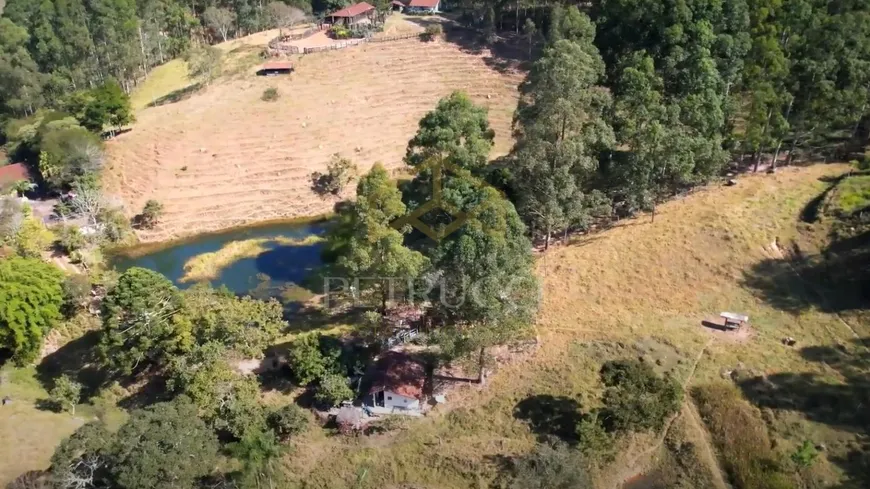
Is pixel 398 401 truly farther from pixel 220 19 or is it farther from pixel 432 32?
pixel 220 19

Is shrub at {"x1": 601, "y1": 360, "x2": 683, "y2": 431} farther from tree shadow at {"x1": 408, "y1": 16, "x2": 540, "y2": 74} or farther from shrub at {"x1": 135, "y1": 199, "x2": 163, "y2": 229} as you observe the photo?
tree shadow at {"x1": 408, "y1": 16, "x2": 540, "y2": 74}

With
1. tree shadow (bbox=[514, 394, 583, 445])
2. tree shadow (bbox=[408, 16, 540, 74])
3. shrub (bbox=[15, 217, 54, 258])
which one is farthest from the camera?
tree shadow (bbox=[408, 16, 540, 74])

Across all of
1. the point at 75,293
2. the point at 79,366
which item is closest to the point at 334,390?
the point at 79,366

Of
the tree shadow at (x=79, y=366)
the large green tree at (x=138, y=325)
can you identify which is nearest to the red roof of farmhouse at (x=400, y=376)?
the large green tree at (x=138, y=325)

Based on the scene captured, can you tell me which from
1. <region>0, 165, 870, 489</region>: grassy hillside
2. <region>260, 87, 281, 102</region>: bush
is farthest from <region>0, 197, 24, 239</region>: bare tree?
<region>260, 87, 281, 102</region>: bush

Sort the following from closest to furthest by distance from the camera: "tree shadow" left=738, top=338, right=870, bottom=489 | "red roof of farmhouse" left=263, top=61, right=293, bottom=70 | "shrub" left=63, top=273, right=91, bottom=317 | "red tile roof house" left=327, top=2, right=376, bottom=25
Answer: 1. "tree shadow" left=738, top=338, right=870, bottom=489
2. "shrub" left=63, top=273, right=91, bottom=317
3. "red roof of farmhouse" left=263, top=61, right=293, bottom=70
4. "red tile roof house" left=327, top=2, right=376, bottom=25

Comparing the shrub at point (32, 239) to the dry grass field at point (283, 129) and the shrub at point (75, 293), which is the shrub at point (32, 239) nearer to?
the shrub at point (75, 293)
